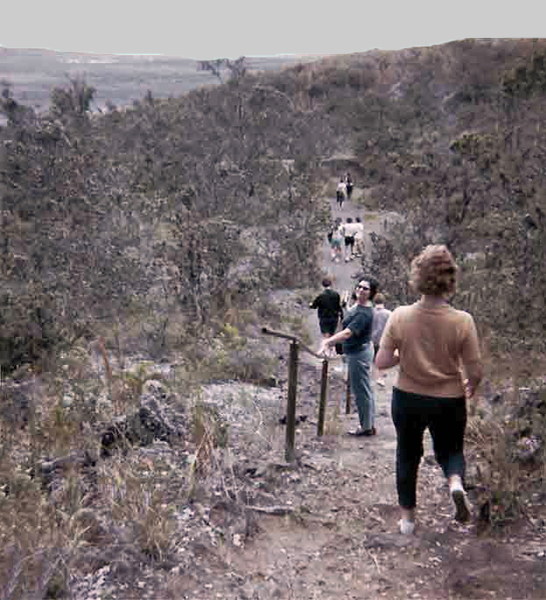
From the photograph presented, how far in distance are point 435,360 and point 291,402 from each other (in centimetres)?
149

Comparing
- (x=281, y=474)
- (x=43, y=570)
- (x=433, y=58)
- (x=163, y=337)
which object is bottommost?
(x=163, y=337)

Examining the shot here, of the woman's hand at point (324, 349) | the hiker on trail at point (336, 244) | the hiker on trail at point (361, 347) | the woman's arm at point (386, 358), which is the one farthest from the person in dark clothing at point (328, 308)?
the hiker on trail at point (336, 244)

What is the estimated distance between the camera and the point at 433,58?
161 ft

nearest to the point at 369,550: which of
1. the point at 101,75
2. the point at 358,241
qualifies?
the point at 358,241

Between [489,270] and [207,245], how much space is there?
455 centimetres

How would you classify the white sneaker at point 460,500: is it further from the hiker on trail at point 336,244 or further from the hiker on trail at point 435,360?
the hiker on trail at point 336,244

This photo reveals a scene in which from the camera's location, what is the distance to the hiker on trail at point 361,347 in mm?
5805

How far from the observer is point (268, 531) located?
4.16 metres

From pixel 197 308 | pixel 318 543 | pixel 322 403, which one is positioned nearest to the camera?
pixel 318 543

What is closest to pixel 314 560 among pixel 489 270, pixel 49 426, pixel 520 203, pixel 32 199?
pixel 49 426

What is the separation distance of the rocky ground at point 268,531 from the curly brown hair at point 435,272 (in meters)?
1.31

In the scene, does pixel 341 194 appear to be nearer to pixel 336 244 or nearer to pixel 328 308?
pixel 336 244

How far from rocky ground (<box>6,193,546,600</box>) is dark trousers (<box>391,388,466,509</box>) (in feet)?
1.25

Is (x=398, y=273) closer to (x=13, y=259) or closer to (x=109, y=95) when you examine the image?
(x=13, y=259)
